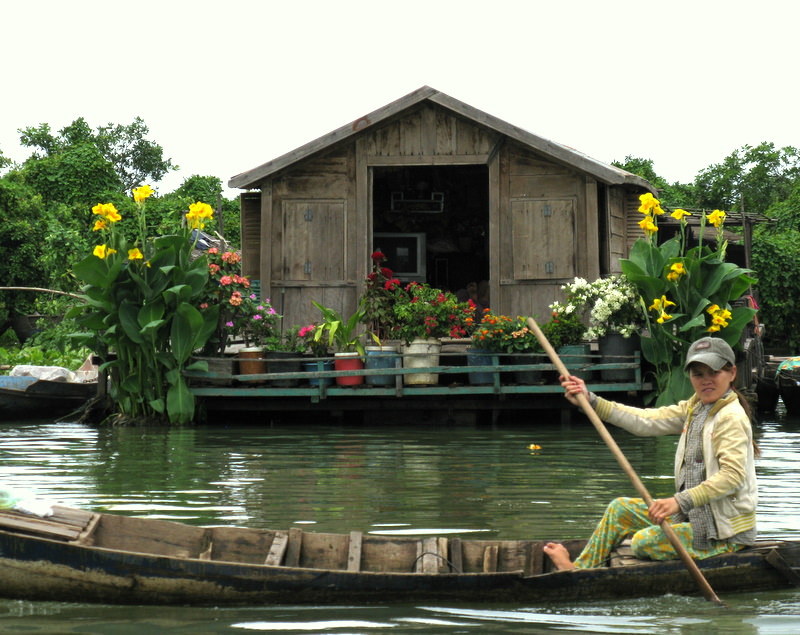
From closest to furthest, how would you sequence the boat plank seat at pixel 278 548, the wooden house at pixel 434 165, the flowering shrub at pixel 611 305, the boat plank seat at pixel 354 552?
1. the boat plank seat at pixel 354 552
2. the boat plank seat at pixel 278 548
3. the flowering shrub at pixel 611 305
4. the wooden house at pixel 434 165

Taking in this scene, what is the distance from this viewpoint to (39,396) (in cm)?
1767

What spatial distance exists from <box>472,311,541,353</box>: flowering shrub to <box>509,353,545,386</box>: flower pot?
21 cm

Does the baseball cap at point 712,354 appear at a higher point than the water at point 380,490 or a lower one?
higher

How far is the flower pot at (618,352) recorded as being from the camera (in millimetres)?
15547

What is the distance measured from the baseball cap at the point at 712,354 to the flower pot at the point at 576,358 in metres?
9.17

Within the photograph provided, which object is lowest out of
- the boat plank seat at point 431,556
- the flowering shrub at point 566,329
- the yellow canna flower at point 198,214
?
the boat plank seat at point 431,556

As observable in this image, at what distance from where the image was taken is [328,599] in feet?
19.8

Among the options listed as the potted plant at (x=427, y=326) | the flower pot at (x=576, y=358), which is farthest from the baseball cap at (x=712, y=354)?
the potted plant at (x=427, y=326)

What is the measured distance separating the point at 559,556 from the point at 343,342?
10.1m

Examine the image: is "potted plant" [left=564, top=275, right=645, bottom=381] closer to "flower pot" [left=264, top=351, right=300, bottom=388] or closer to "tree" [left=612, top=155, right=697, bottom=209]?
"flower pot" [left=264, top=351, right=300, bottom=388]

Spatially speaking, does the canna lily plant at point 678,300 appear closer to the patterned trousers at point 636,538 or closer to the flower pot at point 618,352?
the flower pot at point 618,352

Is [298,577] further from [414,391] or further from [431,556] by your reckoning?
[414,391]

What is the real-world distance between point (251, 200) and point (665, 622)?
14272 mm

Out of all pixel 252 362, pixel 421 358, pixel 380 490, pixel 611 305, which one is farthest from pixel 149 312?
pixel 380 490
